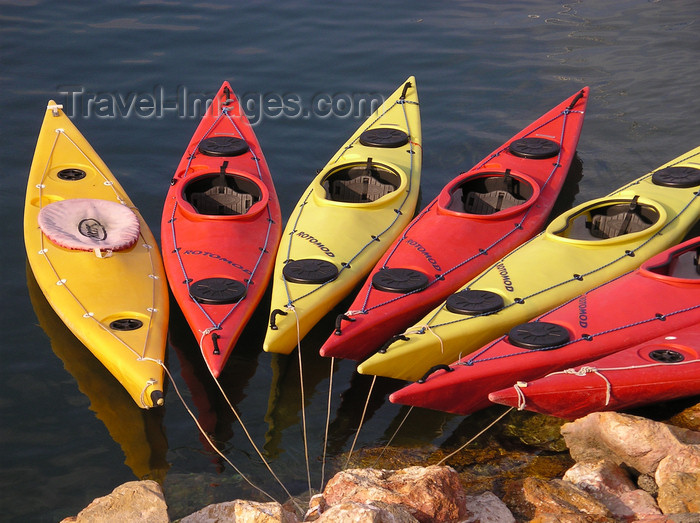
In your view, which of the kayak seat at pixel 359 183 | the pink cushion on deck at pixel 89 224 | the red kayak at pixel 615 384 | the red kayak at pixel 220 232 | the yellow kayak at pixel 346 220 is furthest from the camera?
the kayak seat at pixel 359 183

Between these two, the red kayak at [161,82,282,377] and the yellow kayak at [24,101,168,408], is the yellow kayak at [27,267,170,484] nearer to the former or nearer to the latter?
the yellow kayak at [24,101,168,408]

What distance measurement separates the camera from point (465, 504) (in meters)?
5.66

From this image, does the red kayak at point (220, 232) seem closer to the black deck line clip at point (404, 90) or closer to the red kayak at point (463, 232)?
the red kayak at point (463, 232)

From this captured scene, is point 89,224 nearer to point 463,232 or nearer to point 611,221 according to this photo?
point 463,232

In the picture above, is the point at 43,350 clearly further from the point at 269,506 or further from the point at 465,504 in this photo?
the point at 465,504

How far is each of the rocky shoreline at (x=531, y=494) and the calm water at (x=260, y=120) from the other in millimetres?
1064

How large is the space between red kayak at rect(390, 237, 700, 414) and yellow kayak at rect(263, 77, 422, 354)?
4.77 ft

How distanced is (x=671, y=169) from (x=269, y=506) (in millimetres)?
6452

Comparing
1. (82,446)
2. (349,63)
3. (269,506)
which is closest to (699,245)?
(269,506)

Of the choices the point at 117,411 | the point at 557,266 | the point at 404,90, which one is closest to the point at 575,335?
the point at 557,266

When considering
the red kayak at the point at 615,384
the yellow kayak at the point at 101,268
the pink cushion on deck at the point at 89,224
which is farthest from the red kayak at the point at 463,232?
the pink cushion on deck at the point at 89,224

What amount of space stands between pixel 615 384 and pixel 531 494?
140 centimetres

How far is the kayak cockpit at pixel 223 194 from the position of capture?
9.32 metres

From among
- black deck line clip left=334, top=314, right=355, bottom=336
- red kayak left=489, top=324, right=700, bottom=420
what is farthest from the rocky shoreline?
black deck line clip left=334, top=314, right=355, bottom=336
